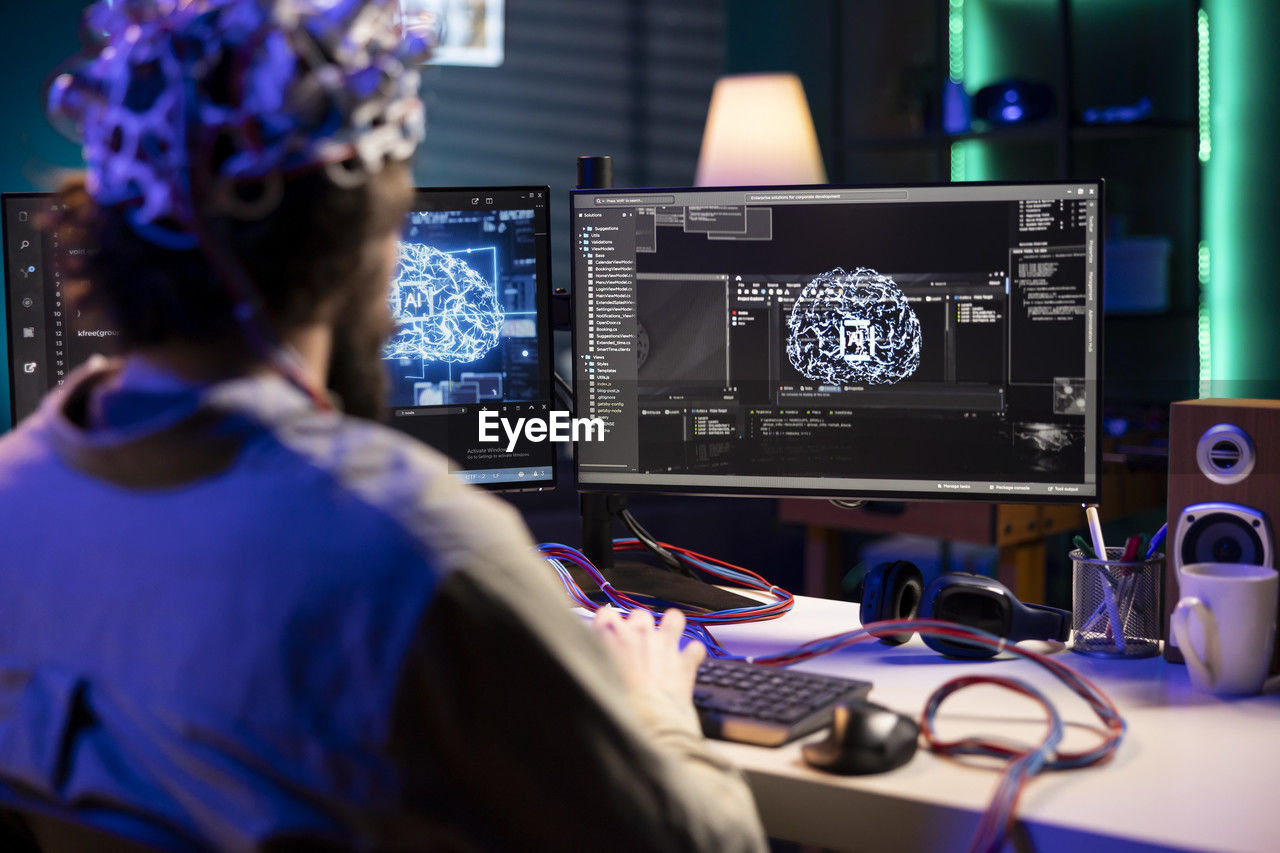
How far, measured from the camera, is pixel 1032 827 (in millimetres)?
938

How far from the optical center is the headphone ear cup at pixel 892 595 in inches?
56.4

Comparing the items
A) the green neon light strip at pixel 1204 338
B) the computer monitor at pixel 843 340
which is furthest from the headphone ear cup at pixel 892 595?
the green neon light strip at pixel 1204 338

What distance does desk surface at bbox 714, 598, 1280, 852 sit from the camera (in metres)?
0.93

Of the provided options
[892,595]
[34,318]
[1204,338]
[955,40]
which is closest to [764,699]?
[892,595]

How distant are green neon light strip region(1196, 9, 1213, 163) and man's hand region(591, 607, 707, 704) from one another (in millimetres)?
2990

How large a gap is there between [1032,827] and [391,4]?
76cm

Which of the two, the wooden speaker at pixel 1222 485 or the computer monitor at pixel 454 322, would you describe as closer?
the wooden speaker at pixel 1222 485

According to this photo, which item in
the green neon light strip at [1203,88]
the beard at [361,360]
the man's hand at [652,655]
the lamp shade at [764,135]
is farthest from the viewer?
the green neon light strip at [1203,88]

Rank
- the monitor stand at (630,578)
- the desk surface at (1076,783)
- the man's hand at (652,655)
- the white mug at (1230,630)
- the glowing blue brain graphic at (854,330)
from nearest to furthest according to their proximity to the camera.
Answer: the desk surface at (1076,783), the man's hand at (652,655), the white mug at (1230,630), the glowing blue brain graphic at (854,330), the monitor stand at (630,578)

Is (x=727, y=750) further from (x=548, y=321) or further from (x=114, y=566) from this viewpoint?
(x=548, y=321)

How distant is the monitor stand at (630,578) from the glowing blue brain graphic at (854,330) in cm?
33

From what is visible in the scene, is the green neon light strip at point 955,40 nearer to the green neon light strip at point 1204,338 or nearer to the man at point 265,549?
the green neon light strip at point 1204,338

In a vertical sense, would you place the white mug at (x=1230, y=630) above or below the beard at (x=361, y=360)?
below

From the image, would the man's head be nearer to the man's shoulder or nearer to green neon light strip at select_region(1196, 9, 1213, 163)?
the man's shoulder
